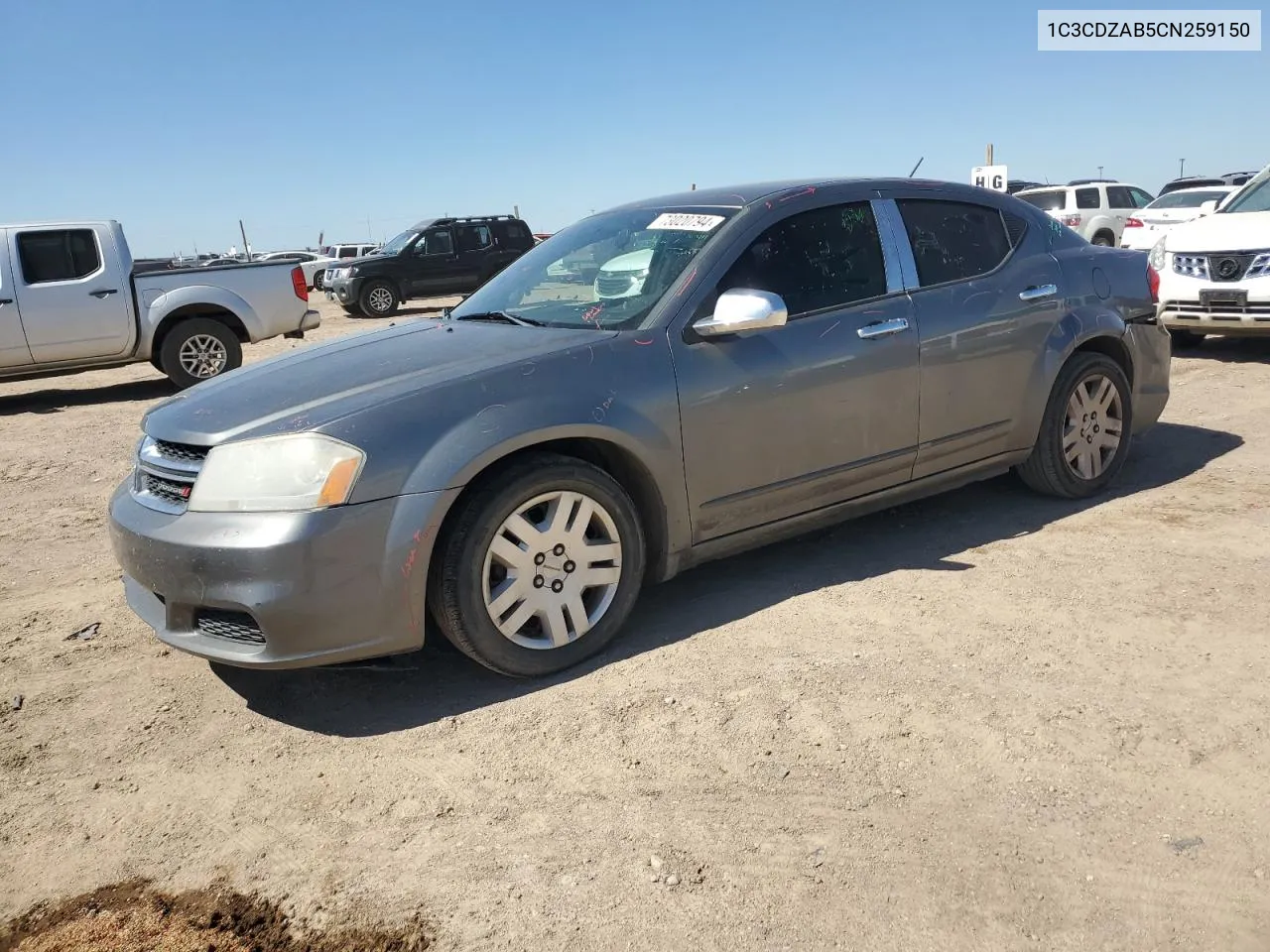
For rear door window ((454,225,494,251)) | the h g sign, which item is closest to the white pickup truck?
rear door window ((454,225,494,251))

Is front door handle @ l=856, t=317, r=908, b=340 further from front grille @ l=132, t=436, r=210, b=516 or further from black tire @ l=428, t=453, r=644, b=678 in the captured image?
front grille @ l=132, t=436, r=210, b=516

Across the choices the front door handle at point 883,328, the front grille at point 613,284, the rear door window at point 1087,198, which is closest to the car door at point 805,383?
the front door handle at point 883,328

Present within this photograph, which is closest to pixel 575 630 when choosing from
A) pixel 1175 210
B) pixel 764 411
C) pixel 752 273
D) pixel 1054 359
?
pixel 764 411

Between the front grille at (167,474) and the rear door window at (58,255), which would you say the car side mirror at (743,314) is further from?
the rear door window at (58,255)

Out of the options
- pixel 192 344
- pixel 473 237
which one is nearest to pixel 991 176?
pixel 473 237

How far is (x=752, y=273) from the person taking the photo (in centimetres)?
393

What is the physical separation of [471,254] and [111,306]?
11109mm

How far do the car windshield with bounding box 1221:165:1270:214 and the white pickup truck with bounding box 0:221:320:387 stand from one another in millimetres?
9586

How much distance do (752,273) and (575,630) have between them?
1.52 meters

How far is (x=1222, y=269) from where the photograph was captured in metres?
8.41

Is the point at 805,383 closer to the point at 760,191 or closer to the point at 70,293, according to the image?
the point at 760,191

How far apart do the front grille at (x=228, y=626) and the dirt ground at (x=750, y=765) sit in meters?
0.34

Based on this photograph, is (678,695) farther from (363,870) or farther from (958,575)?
(958,575)

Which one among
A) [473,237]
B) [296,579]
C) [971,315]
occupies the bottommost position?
[296,579]
